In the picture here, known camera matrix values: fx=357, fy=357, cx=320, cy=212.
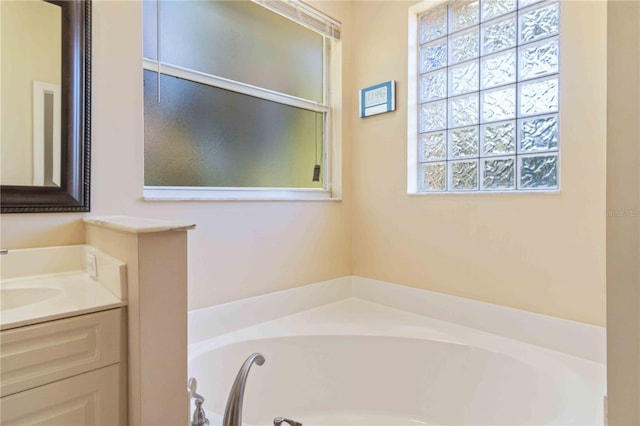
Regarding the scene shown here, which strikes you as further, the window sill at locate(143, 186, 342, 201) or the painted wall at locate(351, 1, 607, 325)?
the window sill at locate(143, 186, 342, 201)

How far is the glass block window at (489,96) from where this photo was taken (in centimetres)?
163

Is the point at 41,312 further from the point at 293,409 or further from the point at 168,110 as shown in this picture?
the point at 293,409

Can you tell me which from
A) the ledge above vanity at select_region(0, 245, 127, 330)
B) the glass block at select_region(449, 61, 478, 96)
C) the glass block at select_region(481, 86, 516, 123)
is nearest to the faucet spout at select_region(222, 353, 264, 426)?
the ledge above vanity at select_region(0, 245, 127, 330)

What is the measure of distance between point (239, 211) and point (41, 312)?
102cm

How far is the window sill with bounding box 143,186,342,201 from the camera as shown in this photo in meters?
1.61

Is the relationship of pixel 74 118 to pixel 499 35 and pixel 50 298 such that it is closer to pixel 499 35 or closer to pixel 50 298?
pixel 50 298

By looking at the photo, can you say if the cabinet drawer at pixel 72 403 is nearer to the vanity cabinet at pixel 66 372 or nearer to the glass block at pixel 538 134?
the vanity cabinet at pixel 66 372

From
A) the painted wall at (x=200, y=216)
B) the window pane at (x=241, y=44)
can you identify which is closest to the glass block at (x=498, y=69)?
the painted wall at (x=200, y=216)

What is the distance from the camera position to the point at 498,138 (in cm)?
179

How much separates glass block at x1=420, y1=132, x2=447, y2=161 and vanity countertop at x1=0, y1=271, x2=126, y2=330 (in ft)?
5.68

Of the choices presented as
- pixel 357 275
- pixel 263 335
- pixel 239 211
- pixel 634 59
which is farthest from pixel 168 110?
pixel 634 59

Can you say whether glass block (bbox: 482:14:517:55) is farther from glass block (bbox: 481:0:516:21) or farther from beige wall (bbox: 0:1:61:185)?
beige wall (bbox: 0:1:61:185)

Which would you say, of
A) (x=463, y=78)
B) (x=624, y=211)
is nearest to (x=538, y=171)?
(x=463, y=78)

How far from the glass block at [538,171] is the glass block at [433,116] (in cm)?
49
